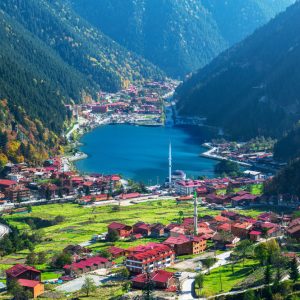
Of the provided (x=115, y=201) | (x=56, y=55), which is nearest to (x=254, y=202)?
(x=115, y=201)

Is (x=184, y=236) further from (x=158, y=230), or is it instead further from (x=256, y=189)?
(x=256, y=189)

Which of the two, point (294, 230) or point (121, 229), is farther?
point (121, 229)

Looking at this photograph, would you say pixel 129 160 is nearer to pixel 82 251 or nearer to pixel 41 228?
pixel 41 228

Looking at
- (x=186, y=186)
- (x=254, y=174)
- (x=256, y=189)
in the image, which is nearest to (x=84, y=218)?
(x=186, y=186)

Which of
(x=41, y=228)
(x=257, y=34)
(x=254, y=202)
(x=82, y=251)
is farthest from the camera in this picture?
(x=257, y=34)

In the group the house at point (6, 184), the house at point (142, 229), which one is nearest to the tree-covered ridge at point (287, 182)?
the house at point (142, 229)

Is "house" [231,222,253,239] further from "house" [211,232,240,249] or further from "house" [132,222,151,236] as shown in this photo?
"house" [132,222,151,236]

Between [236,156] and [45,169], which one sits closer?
[45,169]
